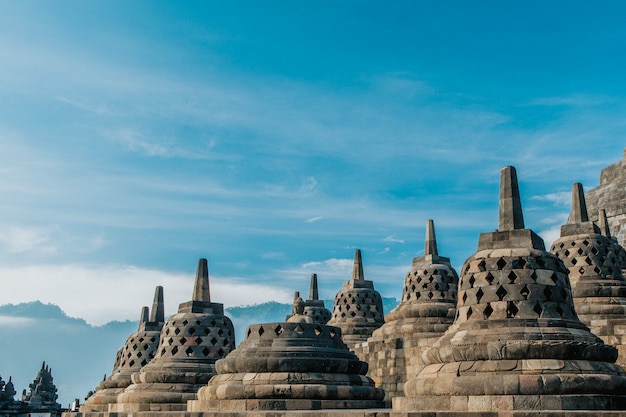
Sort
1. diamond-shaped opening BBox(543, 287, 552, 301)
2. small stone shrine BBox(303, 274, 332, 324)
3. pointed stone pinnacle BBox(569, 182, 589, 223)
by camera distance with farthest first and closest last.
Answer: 1. small stone shrine BBox(303, 274, 332, 324)
2. pointed stone pinnacle BBox(569, 182, 589, 223)
3. diamond-shaped opening BBox(543, 287, 552, 301)

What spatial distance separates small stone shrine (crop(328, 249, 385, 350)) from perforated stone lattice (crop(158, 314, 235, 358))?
11.1m

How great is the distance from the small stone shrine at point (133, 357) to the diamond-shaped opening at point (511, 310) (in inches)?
582

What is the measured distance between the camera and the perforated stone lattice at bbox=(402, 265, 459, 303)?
26109mm

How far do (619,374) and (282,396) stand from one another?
645 centimetres

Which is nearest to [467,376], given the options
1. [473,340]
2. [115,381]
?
[473,340]

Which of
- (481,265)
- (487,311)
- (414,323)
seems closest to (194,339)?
(414,323)

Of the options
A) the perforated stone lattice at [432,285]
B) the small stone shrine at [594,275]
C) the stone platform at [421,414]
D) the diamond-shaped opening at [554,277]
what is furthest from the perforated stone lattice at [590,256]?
the stone platform at [421,414]

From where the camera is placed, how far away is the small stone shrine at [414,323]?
23.6 metres

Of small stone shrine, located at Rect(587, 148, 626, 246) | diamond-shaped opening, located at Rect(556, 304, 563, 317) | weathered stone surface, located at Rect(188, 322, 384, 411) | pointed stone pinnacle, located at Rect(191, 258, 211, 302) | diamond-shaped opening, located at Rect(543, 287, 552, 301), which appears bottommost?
weathered stone surface, located at Rect(188, 322, 384, 411)

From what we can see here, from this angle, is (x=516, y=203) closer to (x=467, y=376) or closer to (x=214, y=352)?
(x=467, y=376)

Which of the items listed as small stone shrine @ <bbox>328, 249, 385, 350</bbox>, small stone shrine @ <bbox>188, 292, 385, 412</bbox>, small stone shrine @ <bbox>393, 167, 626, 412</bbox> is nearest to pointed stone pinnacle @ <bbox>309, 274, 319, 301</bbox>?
small stone shrine @ <bbox>328, 249, 385, 350</bbox>

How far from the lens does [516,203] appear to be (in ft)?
46.1

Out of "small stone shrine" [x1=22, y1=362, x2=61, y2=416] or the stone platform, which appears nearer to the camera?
the stone platform

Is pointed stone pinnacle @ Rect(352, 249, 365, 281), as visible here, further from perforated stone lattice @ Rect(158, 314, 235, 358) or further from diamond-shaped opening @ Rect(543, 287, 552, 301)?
diamond-shaped opening @ Rect(543, 287, 552, 301)
